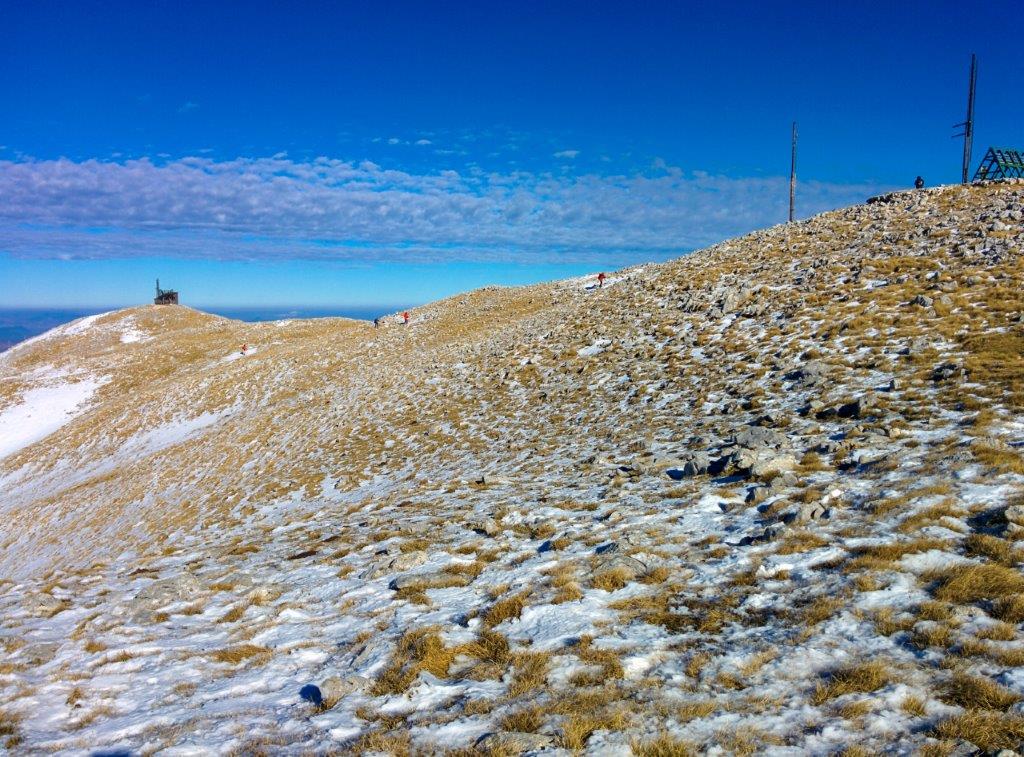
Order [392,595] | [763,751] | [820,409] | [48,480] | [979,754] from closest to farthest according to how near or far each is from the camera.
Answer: [979,754] < [763,751] < [392,595] < [820,409] < [48,480]

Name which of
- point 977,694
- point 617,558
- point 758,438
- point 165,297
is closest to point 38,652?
point 617,558

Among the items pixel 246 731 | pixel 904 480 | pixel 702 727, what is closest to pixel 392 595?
pixel 246 731

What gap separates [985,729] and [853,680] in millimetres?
900

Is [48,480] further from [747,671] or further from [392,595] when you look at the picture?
[747,671]

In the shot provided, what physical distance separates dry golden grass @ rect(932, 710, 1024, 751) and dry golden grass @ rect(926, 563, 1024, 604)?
1758mm

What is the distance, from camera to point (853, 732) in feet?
13.6

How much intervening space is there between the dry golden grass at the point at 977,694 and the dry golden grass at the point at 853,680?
42 cm

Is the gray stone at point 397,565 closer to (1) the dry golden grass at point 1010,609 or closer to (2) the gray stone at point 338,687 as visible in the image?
(2) the gray stone at point 338,687

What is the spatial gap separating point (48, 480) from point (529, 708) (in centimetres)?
3742

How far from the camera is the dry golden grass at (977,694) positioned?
4.12 meters

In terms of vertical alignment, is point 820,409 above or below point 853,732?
above

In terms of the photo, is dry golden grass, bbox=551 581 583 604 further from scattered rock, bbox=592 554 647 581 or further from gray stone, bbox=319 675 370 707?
gray stone, bbox=319 675 370 707

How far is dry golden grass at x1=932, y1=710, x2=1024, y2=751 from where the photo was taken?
3.82m

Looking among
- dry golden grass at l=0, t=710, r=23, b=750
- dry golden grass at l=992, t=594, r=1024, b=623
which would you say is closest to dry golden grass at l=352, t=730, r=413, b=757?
dry golden grass at l=0, t=710, r=23, b=750
